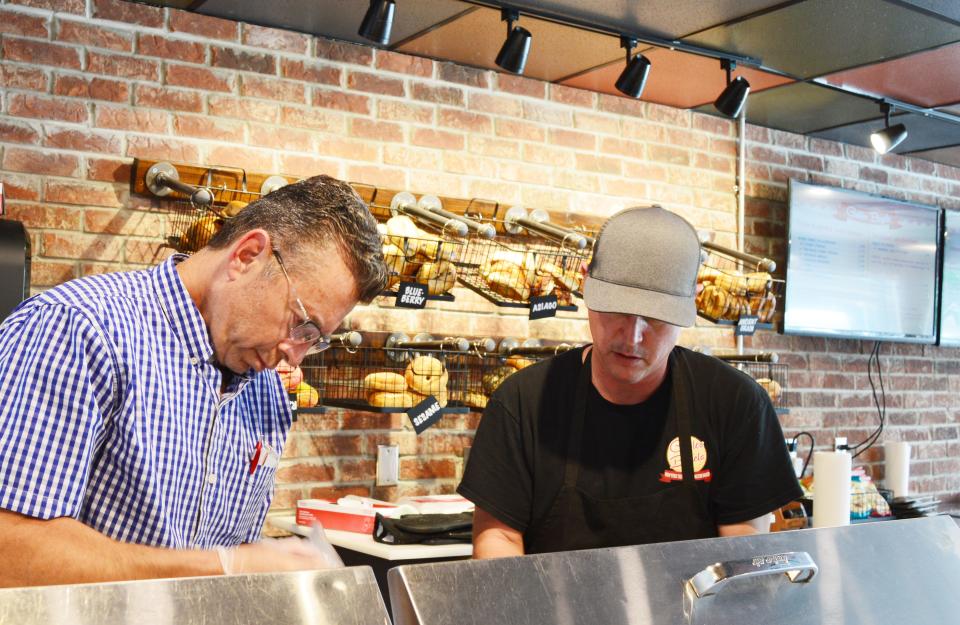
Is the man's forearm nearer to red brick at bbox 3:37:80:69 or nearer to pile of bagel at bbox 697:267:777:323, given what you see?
red brick at bbox 3:37:80:69

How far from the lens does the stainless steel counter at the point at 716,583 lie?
38.7 inches

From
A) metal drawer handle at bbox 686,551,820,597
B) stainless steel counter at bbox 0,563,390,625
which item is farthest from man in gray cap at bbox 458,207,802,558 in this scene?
stainless steel counter at bbox 0,563,390,625

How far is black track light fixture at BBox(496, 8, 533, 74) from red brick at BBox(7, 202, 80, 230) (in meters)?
1.53

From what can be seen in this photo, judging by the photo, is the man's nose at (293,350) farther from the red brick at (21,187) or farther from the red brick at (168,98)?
the red brick at (168,98)

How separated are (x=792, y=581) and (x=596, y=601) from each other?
11.4 inches

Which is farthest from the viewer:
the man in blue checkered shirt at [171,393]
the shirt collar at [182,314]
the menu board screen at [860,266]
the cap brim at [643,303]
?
the menu board screen at [860,266]

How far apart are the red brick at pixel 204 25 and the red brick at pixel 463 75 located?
85cm

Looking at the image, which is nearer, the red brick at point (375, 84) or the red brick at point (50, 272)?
the red brick at point (50, 272)

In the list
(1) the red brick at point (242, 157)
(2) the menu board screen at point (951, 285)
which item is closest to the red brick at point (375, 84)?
(1) the red brick at point (242, 157)

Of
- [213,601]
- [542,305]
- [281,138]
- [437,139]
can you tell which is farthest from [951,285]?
[213,601]

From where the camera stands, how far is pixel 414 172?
3910mm

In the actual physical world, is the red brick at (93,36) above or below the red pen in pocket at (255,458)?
above

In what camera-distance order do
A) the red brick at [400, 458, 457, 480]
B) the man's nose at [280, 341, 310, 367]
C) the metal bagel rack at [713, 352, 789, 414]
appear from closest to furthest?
the man's nose at [280, 341, 310, 367] < the red brick at [400, 458, 457, 480] < the metal bagel rack at [713, 352, 789, 414]

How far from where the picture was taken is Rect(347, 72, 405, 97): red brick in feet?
12.5
